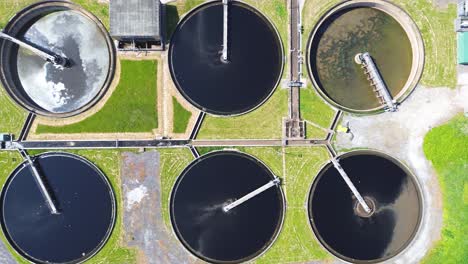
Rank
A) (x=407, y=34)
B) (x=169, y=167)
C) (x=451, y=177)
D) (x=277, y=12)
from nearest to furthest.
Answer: (x=169, y=167), (x=451, y=177), (x=277, y=12), (x=407, y=34)

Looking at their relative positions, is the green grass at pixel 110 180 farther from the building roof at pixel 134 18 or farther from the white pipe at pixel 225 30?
the white pipe at pixel 225 30

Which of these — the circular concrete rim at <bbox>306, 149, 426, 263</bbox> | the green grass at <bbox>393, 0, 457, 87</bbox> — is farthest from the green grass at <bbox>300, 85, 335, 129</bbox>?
the green grass at <bbox>393, 0, 457, 87</bbox>

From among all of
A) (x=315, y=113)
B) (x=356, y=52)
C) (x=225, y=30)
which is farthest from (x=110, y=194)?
(x=356, y=52)

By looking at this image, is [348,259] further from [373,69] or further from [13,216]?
[13,216]

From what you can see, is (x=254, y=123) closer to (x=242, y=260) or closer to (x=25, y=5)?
(x=242, y=260)

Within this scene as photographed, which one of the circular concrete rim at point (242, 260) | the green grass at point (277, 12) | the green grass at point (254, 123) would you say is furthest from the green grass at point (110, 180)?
the green grass at point (277, 12)

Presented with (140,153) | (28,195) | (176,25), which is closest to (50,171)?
(28,195)

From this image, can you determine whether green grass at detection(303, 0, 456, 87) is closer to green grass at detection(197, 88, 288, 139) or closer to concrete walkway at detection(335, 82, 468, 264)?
concrete walkway at detection(335, 82, 468, 264)
